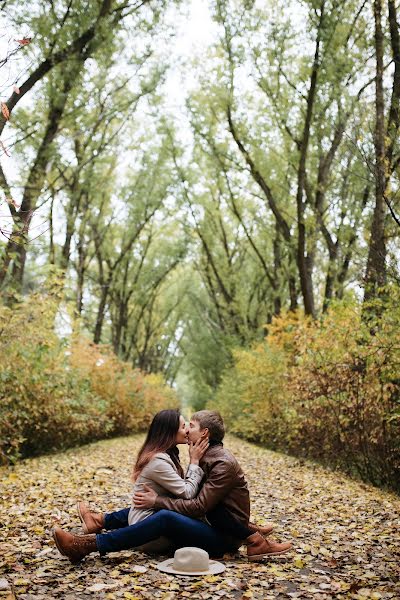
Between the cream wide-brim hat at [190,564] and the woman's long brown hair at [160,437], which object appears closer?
the cream wide-brim hat at [190,564]

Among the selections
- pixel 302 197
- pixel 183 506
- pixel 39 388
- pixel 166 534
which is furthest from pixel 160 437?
pixel 302 197

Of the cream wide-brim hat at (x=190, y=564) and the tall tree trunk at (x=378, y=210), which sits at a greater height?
the tall tree trunk at (x=378, y=210)

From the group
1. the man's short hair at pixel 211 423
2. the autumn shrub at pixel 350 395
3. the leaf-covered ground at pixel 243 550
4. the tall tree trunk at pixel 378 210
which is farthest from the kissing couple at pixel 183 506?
the tall tree trunk at pixel 378 210

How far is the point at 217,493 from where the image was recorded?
14.8 ft

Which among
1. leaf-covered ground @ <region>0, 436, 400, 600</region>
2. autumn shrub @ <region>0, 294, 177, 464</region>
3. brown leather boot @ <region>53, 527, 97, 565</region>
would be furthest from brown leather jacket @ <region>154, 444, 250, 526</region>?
autumn shrub @ <region>0, 294, 177, 464</region>

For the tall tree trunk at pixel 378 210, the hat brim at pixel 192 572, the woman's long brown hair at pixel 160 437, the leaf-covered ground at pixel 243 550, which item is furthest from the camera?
the tall tree trunk at pixel 378 210

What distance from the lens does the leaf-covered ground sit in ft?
12.8

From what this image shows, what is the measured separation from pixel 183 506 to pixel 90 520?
0.79 m

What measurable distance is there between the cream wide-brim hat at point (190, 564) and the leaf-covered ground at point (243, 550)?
0.06m

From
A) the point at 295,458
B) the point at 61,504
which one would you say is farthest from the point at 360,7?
the point at 61,504

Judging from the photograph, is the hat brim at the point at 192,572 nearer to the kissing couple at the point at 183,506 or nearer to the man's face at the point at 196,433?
the kissing couple at the point at 183,506

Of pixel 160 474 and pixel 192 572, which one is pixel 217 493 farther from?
pixel 192 572

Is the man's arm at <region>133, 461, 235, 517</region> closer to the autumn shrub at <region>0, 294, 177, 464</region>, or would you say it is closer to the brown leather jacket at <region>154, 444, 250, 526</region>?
the brown leather jacket at <region>154, 444, 250, 526</region>

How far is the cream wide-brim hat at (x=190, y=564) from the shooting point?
4.17 meters
